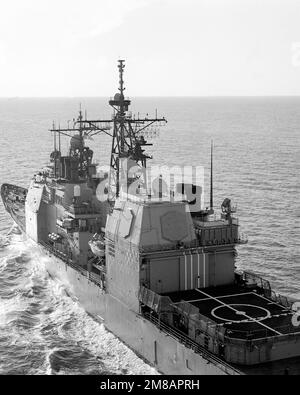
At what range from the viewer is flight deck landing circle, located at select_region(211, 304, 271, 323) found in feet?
80.7

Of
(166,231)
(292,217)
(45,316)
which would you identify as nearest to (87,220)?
(45,316)

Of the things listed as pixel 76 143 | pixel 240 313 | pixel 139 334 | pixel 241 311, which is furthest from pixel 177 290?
pixel 76 143

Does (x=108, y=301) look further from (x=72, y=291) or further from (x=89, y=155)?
(x=89, y=155)

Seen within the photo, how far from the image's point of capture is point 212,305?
25969mm

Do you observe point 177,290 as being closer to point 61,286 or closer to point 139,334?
point 139,334

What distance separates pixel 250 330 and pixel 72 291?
1472cm

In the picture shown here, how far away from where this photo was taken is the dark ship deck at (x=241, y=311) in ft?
76.3

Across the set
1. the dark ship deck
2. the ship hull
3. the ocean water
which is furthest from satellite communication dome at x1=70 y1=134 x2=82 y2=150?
the dark ship deck

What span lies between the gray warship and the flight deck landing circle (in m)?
0.04

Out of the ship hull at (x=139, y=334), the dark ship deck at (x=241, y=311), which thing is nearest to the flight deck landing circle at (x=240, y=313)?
the dark ship deck at (x=241, y=311)

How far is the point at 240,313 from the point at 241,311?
1.07 ft

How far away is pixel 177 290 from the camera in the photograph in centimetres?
2786

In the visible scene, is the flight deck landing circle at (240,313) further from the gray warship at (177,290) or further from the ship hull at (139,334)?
the ship hull at (139,334)
